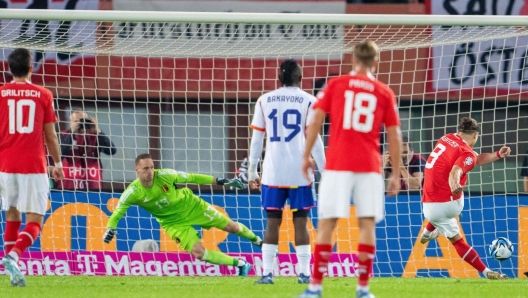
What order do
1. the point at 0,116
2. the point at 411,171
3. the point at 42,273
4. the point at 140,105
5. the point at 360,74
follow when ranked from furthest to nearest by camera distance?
the point at 140,105 < the point at 411,171 < the point at 42,273 < the point at 0,116 < the point at 360,74

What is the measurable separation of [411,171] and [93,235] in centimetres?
369

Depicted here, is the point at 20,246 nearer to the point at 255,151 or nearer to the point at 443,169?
the point at 255,151

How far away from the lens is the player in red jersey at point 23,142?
8.20 meters

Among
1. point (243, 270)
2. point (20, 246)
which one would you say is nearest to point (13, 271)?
point (20, 246)

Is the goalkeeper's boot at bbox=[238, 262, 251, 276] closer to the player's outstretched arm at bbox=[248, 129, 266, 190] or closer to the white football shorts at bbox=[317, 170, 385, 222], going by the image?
the player's outstretched arm at bbox=[248, 129, 266, 190]

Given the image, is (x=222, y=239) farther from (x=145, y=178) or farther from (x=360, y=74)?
(x=360, y=74)

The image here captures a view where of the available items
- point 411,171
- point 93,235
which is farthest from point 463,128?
point 93,235

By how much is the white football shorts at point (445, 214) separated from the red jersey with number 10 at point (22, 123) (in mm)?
3873

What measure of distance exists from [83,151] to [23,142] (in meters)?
3.67

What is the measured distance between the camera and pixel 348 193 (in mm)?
6672

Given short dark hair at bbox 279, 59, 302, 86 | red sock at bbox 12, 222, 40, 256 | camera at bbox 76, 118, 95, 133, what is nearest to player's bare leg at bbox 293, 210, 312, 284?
short dark hair at bbox 279, 59, 302, 86

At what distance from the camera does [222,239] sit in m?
11.6

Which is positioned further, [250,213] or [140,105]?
[140,105]

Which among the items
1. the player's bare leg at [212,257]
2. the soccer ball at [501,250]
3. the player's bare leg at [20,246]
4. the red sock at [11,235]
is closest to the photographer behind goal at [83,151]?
the player's bare leg at [212,257]
